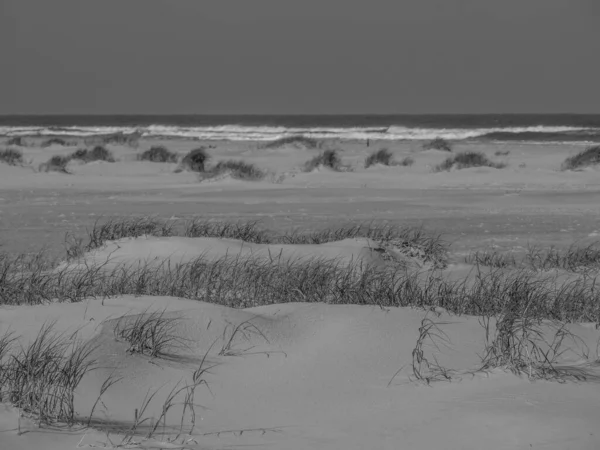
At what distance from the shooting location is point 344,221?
11234mm

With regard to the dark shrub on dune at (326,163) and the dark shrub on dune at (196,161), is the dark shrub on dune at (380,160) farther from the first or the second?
the dark shrub on dune at (196,161)

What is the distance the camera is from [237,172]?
17.8 m

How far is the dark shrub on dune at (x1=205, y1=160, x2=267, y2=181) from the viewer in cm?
1751

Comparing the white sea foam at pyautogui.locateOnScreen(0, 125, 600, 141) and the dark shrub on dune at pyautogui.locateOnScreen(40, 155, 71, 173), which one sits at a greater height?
the dark shrub on dune at pyautogui.locateOnScreen(40, 155, 71, 173)

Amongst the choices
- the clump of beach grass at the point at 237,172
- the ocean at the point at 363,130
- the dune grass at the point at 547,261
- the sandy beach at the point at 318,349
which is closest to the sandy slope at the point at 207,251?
the sandy beach at the point at 318,349

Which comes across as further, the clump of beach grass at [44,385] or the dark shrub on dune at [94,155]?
the dark shrub on dune at [94,155]

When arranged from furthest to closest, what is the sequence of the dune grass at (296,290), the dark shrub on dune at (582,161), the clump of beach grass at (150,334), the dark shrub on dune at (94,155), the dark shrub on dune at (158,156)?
the dark shrub on dune at (94,155)
the dark shrub on dune at (158,156)
the dark shrub on dune at (582,161)
the dune grass at (296,290)
the clump of beach grass at (150,334)

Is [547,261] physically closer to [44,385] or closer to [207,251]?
[207,251]

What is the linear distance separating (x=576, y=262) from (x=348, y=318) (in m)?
3.65

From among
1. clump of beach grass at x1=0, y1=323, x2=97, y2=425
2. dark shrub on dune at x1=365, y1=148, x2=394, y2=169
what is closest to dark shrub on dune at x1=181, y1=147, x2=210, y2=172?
dark shrub on dune at x1=365, y1=148, x2=394, y2=169

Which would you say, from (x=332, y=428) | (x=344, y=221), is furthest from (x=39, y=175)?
(x=332, y=428)

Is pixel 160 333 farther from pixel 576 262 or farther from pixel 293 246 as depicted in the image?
pixel 576 262

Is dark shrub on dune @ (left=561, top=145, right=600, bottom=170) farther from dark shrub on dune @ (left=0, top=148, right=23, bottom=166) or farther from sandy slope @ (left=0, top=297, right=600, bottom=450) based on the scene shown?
sandy slope @ (left=0, top=297, right=600, bottom=450)

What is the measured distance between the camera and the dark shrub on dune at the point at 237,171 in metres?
17.5
